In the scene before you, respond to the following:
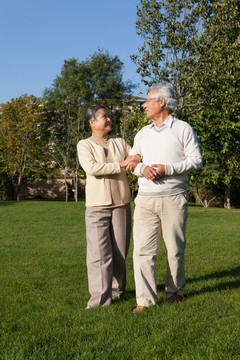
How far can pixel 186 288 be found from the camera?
246 inches

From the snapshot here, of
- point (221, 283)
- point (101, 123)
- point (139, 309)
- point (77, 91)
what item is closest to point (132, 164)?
point (101, 123)

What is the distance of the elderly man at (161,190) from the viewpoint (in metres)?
4.99

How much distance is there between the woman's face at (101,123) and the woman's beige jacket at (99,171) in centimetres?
16

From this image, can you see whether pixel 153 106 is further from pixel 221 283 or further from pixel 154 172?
pixel 221 283

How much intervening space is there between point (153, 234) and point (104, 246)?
653 mm

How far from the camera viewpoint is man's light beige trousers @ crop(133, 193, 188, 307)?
501 cm

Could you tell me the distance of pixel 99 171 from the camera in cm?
529

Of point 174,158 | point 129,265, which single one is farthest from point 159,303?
point 129,265

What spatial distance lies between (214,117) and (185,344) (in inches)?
682

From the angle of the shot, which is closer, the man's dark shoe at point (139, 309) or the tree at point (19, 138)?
the man's dark shoe at point (139, 309)

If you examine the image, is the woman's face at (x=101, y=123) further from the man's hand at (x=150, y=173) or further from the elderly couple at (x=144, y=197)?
the man's hand at (x=150, y=173)

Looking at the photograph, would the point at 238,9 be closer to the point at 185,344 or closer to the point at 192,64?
the point at 192,64

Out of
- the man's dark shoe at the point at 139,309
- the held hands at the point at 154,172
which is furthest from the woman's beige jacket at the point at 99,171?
the man's dark shoe at the point at 139,309

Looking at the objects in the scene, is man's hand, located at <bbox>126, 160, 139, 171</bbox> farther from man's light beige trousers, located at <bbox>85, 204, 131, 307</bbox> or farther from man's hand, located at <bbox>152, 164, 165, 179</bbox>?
man's light beige trousers, located at <bbox>85, 204, 131, 307</bbox>
